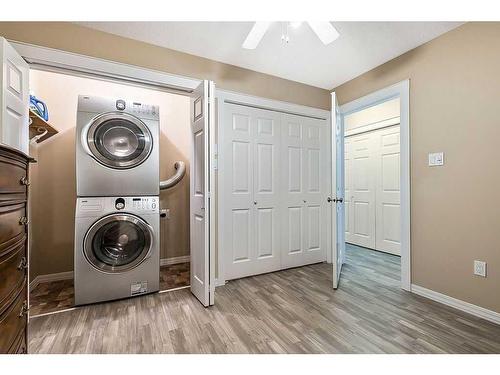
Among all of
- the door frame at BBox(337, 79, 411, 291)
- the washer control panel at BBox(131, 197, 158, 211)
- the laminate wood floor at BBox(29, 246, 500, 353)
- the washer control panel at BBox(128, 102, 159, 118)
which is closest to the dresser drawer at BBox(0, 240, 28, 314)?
the laminate wood floor at BBox(29, 246, 500, 353)

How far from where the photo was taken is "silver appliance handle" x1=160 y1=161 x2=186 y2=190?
3254mm

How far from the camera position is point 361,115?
166 inches

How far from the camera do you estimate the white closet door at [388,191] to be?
12.0 ft

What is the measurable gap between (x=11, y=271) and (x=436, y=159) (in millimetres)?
3010

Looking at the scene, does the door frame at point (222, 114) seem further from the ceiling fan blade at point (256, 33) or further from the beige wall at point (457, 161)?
the beige wall at point (457, 161)

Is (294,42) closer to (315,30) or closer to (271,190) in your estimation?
(315,30)

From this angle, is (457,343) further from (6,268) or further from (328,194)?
(6,268)

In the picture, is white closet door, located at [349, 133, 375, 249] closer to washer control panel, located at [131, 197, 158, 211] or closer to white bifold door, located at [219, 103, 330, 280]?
white bifold door, located at [219, 103, 330, 280]

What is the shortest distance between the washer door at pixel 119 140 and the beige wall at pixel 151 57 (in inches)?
20.8

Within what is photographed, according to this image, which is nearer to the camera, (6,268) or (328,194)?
(6,268)

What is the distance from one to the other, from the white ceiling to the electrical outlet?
6.54ft
